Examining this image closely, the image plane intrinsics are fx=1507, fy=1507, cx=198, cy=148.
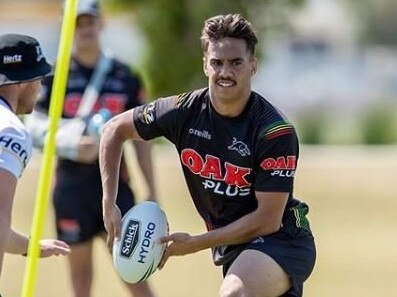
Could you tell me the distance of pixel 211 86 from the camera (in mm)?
7309

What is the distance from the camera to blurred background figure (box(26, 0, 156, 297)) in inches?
375

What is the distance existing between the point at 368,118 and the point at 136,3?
4675 millimetres

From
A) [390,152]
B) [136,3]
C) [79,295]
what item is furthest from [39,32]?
[79,295]

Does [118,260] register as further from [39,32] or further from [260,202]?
[39,32]

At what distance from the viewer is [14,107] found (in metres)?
6.67

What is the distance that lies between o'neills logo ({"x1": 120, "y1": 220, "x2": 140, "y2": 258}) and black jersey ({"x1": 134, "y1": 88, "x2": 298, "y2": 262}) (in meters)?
0.41

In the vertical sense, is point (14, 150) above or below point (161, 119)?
above

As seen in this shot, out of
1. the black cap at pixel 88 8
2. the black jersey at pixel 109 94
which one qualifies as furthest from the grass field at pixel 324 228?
the black cap at pixel 88 8

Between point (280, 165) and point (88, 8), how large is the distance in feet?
9.12

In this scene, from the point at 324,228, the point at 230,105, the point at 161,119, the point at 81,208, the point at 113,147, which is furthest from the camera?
the point at 324,228

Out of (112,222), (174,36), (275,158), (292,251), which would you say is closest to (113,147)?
(112,222)

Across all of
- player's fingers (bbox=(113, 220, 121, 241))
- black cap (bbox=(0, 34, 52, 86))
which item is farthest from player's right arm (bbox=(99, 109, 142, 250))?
black cap (bbox=(0, 34, 52, 86))

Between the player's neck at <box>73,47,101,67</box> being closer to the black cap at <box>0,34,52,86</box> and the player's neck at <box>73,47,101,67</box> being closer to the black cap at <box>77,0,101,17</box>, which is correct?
the black cap at <box>77,0,101,17</box>

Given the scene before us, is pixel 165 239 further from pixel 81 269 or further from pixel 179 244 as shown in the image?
pixel 81 269
